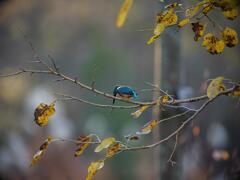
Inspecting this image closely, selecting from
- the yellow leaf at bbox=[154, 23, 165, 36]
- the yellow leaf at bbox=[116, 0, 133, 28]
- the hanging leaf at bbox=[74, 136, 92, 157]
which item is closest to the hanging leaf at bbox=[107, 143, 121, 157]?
the hanging leaf at bbox=[74, 136, 92, 157]

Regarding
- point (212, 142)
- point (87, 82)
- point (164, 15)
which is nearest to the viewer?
point (164, 15)

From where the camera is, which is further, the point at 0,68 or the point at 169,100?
the point at 0,68

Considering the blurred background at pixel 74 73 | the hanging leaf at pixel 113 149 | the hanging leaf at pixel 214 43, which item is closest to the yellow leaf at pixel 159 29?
the hanging leaf at pixel 214 43

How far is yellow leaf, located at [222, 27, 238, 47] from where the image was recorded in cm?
126

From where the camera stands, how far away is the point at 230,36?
126cm

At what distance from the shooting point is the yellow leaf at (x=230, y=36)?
1.26 metres

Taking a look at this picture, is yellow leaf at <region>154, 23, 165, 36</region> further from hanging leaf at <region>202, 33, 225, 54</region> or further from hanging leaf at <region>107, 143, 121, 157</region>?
hanging leaf at <region>107, 143, 121, 157</region>

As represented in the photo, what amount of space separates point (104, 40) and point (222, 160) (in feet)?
6.17

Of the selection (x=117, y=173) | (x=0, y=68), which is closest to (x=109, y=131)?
(x=117, y=173)

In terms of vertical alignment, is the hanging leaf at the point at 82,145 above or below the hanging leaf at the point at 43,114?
below

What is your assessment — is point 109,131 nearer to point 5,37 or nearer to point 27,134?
point 27,134

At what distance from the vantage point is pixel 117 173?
177 inches

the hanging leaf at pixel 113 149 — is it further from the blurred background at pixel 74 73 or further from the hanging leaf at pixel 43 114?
the blurred background at pixel 74 73

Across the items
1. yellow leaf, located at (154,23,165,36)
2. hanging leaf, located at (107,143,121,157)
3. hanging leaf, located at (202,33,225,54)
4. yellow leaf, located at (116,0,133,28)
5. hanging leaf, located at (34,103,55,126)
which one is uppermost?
yellow leaf, located at (116,0,133,28)
